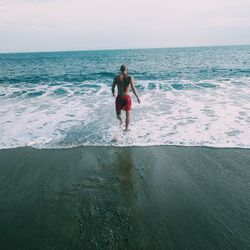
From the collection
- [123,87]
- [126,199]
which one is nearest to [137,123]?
[123,87]

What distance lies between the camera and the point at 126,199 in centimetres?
386

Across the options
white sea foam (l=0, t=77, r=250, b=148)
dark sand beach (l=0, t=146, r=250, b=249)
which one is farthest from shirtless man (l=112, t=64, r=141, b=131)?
dark sand beach (l=0, t=146, r=250, b=249)

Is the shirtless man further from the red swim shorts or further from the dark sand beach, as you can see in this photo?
the dark sand beach

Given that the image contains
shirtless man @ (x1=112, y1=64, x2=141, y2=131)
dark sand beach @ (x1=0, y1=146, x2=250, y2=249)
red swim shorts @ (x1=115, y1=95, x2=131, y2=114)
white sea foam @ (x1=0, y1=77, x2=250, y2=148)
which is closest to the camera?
dark sand beach @ (x1=0, y1=146, x2=250, y2=249)

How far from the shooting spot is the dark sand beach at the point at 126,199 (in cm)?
306

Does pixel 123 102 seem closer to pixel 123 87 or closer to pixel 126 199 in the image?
pixel 123 87

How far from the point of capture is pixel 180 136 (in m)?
6.64

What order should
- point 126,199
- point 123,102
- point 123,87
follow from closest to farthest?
point 126,199 < point 123,87 < point 123,102

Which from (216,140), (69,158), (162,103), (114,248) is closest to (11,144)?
(69,158)

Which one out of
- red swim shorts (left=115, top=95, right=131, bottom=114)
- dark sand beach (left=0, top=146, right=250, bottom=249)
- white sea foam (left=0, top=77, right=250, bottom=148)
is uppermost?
red swim shorts (left=115, top=95, right=131, bottom=114)

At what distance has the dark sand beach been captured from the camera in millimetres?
3064

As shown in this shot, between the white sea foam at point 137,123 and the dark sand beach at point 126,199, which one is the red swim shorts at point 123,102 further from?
the dark sand beach at point 126,199

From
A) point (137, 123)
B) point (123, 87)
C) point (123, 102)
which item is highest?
point (123, 87)

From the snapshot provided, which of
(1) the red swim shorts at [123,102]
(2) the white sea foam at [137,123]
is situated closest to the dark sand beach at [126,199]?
(2) the white sea foam at [137,123]
